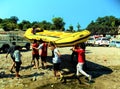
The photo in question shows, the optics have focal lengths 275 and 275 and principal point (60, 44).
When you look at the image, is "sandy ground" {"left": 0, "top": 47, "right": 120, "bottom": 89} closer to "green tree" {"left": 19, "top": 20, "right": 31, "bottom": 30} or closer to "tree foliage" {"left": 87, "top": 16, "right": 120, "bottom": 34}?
"green tree" {"left": 19, "top": 20, "right": 31, "bottom": 30}

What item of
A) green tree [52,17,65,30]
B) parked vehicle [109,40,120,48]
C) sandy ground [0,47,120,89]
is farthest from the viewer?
green tree [52,17,65,30]

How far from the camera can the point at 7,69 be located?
16.7 metres

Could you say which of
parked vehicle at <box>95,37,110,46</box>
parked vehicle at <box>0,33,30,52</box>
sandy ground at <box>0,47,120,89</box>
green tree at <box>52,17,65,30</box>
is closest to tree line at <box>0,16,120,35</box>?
green tree at <box>52,17,65,30</box>

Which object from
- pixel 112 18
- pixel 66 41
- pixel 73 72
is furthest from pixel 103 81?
pixel 112 18

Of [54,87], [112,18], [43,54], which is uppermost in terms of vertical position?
[112,18]

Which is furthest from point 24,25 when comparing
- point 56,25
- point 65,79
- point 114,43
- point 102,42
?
point 65,79

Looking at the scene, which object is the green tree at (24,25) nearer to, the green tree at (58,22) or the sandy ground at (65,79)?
the green tree at (58,22)

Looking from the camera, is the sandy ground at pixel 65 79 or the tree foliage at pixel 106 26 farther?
the tree foliage at pixel 106 26

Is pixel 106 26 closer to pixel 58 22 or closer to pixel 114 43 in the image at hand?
pixel 58 22

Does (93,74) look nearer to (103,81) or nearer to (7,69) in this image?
(103,81)

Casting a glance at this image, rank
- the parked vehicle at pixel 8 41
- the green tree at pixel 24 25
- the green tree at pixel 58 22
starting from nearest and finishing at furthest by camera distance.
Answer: the parked vehicle at pixel 8 41 → the green tree at pixel 58 22 → the green tree at pixel 24 25

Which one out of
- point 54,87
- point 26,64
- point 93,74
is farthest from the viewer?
point 26,64

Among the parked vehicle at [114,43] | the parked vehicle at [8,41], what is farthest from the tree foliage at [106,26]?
the parked vehicle at [8,41]

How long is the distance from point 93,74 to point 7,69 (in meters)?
5.18
